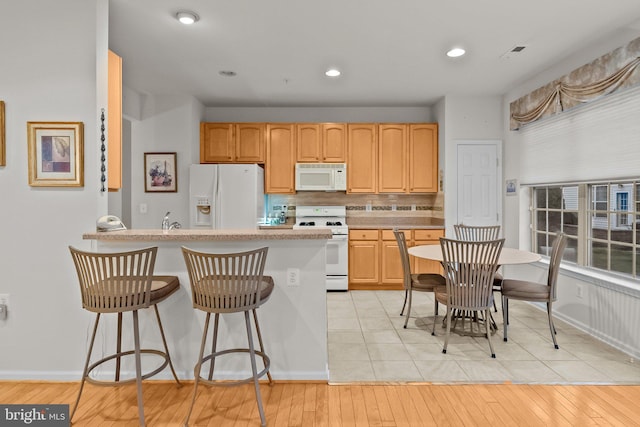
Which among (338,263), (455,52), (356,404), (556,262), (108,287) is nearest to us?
(108,287)

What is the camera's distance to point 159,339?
247 cm

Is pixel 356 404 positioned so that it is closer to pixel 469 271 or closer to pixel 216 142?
pixel 469 271

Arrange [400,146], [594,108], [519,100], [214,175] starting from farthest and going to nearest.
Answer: [400,146], [214,175], [519,100], [594,108]

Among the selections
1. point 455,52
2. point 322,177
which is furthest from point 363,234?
point 455,52

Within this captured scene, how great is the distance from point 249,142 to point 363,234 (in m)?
2.02

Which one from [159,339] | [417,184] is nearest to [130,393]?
[159,339]

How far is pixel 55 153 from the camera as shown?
2443 millimetres

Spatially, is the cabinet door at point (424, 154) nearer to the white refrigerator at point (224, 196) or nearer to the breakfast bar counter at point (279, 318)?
the white refrigerator at point (224, 196)

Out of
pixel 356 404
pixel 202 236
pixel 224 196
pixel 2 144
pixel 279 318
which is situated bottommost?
pixel 356 404

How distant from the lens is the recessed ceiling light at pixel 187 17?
8.93 feet

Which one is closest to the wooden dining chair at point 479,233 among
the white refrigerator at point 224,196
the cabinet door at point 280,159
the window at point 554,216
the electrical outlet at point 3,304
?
the window at point 554,216

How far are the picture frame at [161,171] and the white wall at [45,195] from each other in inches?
92.5

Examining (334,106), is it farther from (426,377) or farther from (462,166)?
(426,377)

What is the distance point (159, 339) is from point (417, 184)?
3856 mm
